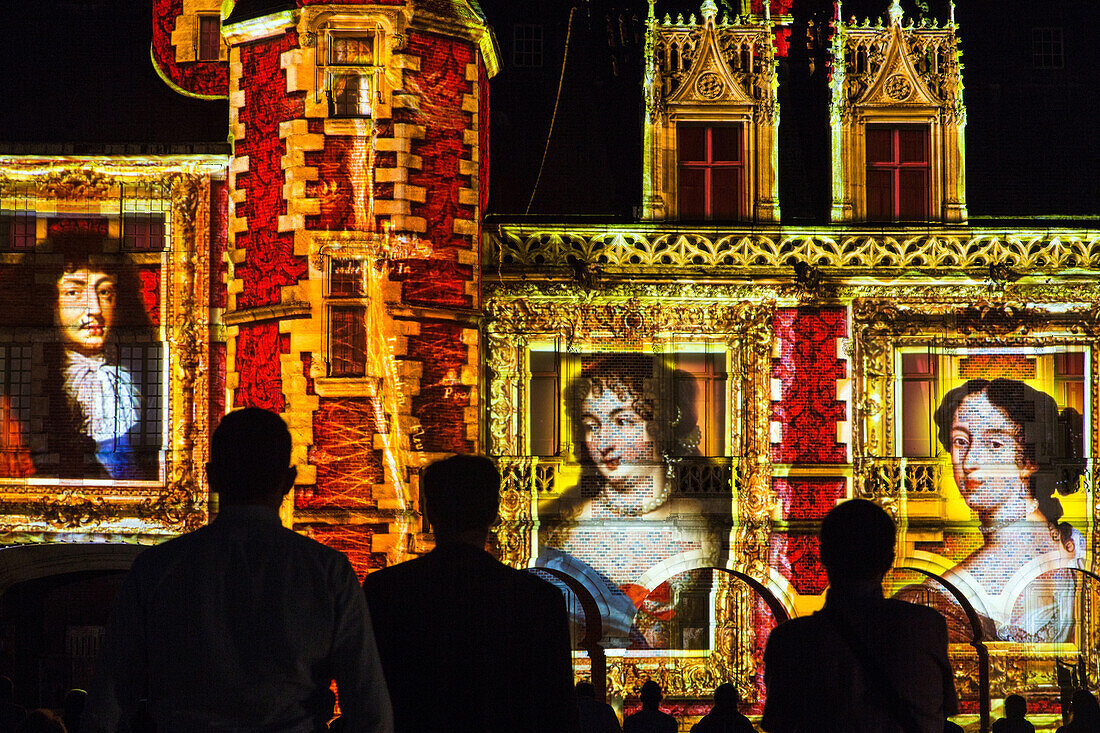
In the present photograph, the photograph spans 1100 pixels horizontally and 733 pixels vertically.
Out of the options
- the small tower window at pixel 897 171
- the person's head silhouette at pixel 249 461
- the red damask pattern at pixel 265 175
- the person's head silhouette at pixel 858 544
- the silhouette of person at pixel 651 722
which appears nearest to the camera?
the person's head silhouette at pixel 249 461

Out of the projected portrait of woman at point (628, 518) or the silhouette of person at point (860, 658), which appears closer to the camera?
the silhouette of person at point (860, 658)

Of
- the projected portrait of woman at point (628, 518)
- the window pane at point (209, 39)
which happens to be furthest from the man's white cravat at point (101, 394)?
the projected portrait of woman at point (628, 518)

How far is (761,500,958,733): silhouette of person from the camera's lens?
151 inches

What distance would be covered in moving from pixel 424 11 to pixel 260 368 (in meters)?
5.92

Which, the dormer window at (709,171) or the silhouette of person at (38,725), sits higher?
the dormer window at (709,171)

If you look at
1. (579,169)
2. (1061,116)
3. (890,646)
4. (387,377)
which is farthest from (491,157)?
(890,646)

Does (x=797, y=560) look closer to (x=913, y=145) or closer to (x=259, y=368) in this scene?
(x=913, y=145)

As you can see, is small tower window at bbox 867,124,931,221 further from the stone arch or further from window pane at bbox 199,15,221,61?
the stone arch

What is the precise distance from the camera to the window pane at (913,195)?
1994 centimetres

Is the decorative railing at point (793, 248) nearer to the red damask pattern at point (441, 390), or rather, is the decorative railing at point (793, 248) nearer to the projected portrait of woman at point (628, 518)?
the red damask pattern at point (441, 390)

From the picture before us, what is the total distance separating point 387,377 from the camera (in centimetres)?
1769

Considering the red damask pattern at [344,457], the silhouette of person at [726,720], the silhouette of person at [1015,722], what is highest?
the red damask pattern at [344,457]

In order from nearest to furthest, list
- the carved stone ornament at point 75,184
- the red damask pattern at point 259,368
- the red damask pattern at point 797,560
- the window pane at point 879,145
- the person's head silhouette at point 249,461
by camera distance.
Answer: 1. the person's head silhouette at point 249,461
2. the red damask pattern at point 259,368
3. the red damask pattern at point 797,560
4. the carved stone ornament at point 75,184
5. the window pane at point 879,145

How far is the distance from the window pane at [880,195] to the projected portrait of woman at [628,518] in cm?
475
